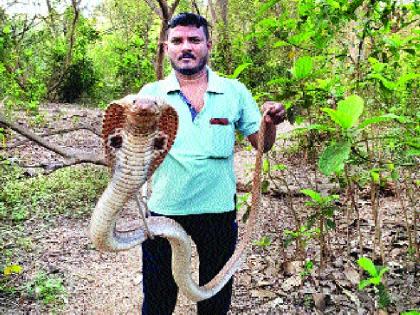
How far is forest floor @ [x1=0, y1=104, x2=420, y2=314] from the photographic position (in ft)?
10.7

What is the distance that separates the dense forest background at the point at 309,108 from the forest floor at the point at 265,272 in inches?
1.9

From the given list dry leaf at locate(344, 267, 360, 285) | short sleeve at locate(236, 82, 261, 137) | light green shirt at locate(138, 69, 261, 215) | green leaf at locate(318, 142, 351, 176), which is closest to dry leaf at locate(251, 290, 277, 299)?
dry leaf at locate(344, 267, 360, 285)

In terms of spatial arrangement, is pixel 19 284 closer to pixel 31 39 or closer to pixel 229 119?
pixel 229 119

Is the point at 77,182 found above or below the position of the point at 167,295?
above

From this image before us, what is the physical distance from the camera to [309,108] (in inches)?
124

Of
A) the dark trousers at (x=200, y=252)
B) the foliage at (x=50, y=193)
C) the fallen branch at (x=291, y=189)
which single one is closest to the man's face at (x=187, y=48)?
the dark trousers at (x=200, y=252)

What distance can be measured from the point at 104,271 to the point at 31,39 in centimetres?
774

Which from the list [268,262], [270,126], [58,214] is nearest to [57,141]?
[58,214]

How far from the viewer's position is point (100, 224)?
1645 mm

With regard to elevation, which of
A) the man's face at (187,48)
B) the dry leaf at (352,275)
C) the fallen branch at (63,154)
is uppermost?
the man's face at (187,48)

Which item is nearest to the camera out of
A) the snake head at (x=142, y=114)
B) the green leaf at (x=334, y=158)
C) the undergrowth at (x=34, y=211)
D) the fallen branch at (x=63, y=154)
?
the snake head at (x=142, y=114)

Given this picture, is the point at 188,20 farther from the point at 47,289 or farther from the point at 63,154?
the point at 47,289

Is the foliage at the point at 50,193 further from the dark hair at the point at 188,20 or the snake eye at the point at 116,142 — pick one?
the snake eye at the point at 116,142

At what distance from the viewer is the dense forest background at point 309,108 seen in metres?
2.23
